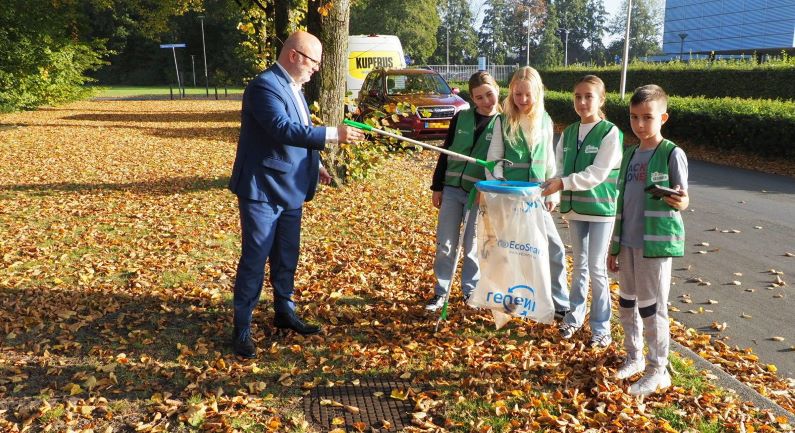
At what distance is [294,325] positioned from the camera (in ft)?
16.0

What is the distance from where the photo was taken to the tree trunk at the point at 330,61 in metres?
9.96

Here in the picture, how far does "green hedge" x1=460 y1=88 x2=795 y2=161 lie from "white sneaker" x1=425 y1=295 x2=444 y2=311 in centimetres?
1128

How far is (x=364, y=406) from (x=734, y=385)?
228 centimetres

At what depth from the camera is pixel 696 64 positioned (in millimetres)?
27172

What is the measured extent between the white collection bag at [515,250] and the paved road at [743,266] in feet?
6.11

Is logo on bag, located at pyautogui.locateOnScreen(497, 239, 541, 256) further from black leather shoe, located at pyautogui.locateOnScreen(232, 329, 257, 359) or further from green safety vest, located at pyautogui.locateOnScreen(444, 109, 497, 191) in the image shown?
black leather shoe, located at pyautogui.locateOnScreen(232, 329, 257, 359)

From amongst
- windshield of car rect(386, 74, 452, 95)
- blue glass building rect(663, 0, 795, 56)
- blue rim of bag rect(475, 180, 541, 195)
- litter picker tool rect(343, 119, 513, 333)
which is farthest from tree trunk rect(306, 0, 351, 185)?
blue glass building rect(663, 0, 795, 56)

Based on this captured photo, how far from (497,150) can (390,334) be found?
157 centimetres

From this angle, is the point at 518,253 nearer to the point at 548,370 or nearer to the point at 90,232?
the point at 548,370

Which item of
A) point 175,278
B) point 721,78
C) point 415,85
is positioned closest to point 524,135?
point 175,278

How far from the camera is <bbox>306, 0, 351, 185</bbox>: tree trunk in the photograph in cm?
996

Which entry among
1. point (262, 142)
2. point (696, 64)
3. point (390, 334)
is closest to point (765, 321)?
point (390, 334)

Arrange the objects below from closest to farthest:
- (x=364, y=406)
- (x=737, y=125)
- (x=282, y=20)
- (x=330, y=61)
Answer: (x=364, y=406) → (x=330, y=61) → (x=282, y=20) → (x=737, y=125)

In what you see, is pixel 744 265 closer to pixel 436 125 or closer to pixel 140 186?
pixel 140 186
